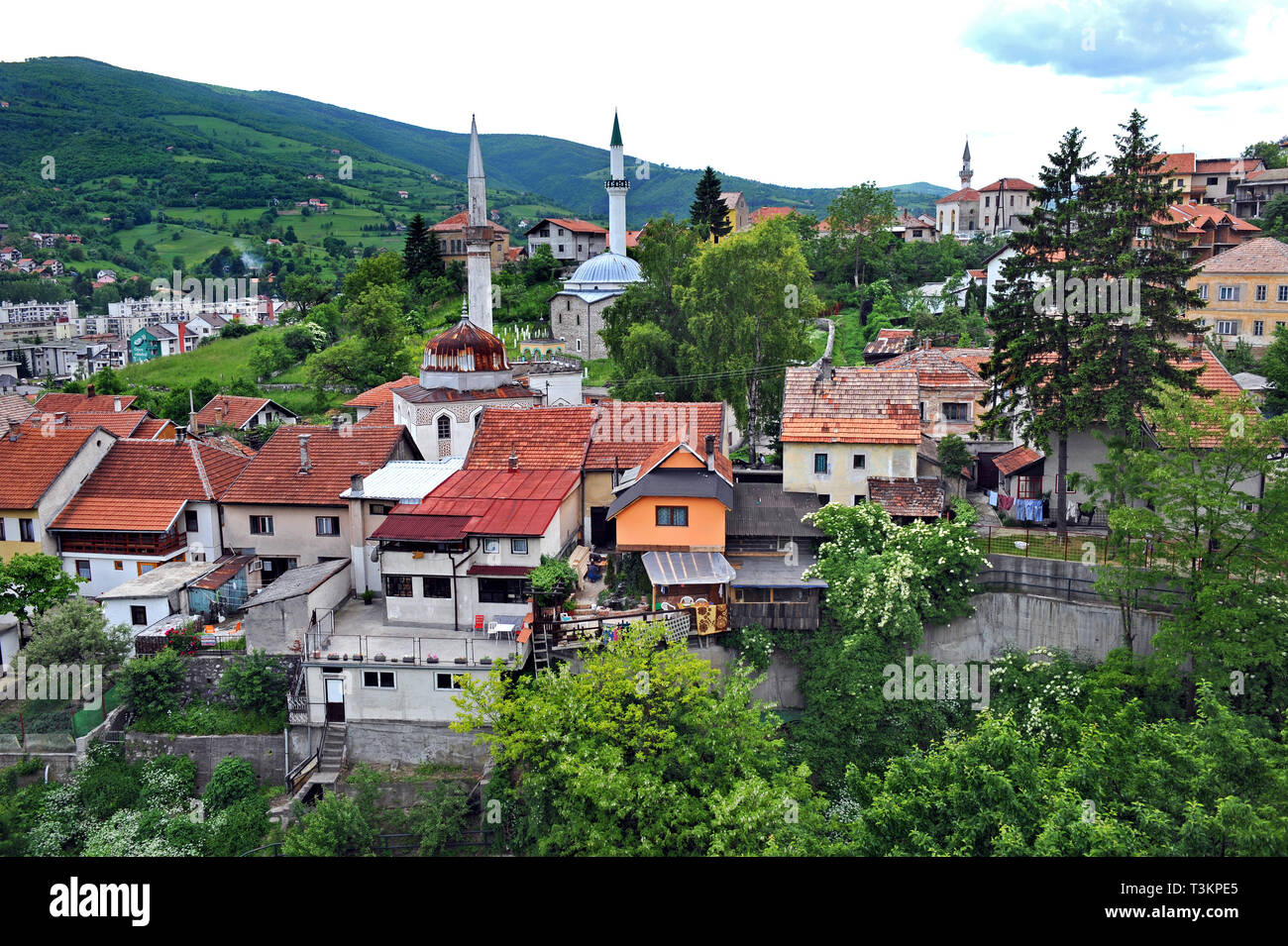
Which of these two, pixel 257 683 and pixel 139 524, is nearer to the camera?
pixel 257 683

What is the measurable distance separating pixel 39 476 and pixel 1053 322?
34590mm

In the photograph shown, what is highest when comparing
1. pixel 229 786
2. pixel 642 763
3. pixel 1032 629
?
pixel 1032 629

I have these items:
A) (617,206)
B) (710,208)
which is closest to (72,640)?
(710,208)

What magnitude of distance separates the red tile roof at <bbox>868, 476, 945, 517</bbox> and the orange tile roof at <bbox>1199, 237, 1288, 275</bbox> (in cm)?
3307

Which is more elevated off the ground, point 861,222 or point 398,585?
point 861,222

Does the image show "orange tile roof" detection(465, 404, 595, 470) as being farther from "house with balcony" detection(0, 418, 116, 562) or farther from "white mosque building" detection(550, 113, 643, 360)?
"white mosque building" detection(550, 113, 643, 360)

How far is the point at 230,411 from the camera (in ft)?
178

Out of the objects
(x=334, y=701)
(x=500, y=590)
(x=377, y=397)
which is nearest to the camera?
(x=334, y=701)

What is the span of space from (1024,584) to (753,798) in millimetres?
12085

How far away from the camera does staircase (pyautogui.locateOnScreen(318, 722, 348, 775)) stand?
24.9m

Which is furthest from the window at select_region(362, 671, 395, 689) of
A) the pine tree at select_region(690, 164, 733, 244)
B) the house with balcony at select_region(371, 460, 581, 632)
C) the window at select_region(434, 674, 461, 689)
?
the pine tree at select_region(690, 164, 733, 244)

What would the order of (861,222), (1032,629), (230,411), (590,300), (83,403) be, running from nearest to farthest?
(1032,629) < (83,403) < (230,411) < (590,300) < (861,222)

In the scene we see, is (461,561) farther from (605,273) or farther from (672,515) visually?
(605,273)

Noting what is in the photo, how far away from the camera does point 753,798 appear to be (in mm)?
18344
